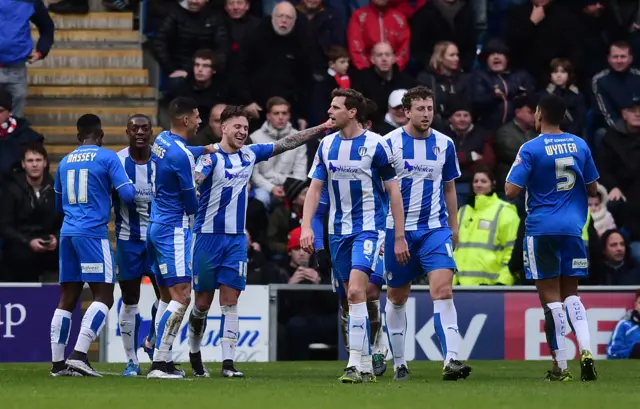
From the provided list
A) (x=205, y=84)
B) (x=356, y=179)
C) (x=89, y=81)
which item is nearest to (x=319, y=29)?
(x=205, y=84)

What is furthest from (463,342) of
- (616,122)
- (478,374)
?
(616,122)

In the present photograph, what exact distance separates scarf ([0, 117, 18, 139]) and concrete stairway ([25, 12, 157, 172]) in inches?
52.0

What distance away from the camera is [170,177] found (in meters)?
12.8

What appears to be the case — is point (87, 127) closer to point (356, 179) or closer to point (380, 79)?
point (356, 179)

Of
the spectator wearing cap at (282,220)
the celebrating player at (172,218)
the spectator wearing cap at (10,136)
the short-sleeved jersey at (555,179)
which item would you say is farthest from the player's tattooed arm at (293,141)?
the spectator wearing cap at (10,136)

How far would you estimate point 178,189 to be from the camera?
12.9 meters

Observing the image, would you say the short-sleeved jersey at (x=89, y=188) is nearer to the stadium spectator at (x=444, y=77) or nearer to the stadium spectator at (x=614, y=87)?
the stadium spectator at (x=444, y=77)

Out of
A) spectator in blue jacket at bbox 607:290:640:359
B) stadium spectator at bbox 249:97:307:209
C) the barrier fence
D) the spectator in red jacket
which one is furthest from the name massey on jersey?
the spectator in red jacket

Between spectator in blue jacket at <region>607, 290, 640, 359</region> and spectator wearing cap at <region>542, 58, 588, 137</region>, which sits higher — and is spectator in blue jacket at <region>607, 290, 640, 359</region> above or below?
below

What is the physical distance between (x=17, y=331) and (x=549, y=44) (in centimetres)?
817

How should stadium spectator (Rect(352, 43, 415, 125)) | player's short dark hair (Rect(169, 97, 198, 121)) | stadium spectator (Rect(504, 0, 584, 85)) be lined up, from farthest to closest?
stadium spectator (Rect(504, 0, 584, 85)), stadium spectator (Rect(352, 43, 415, 125)), player's short dark hair (Rect(169, 97, 198, 121))

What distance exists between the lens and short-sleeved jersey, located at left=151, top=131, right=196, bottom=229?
496 inches

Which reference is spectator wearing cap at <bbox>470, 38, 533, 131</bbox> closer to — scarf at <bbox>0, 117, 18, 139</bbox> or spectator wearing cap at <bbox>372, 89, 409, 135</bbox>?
spectator wearing cap at <bbox>372, 89, 409, 135</bbox>

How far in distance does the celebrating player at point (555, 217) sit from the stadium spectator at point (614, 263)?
17.1ft
